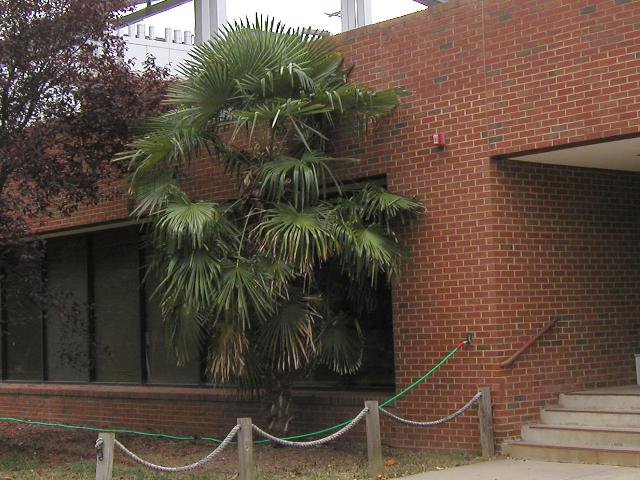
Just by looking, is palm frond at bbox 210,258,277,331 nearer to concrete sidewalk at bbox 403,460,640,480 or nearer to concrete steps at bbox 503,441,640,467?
concrete sidewalk at bbox 403,460,640,480

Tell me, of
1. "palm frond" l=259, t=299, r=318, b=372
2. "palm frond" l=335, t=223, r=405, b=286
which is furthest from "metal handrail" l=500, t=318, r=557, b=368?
"palm frond" l=259, t=299, r=318, b=372

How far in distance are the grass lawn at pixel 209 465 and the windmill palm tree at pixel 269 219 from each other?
2.53ft

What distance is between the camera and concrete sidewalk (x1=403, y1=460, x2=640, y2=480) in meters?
9.59

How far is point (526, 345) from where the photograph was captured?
11.3 meters

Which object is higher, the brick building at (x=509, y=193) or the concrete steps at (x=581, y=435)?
the brick building at (x=509, y=193)

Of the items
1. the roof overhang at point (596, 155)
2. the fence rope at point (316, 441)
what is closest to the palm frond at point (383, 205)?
the roof overhang at point (596, 155)

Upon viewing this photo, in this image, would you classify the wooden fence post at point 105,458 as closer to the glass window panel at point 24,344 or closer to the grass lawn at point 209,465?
the grass lawn at point 209,465

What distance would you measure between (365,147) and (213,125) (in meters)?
1.90

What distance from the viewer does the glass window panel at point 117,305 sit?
16.8 m

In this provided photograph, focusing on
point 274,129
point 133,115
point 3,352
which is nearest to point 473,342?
point 274,129

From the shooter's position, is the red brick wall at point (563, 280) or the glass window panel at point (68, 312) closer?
the red brick wall at point (563, 280)

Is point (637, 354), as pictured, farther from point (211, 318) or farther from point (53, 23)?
point (53, 23)

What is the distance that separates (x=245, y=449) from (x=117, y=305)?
8.18m

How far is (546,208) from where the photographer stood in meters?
11.9
